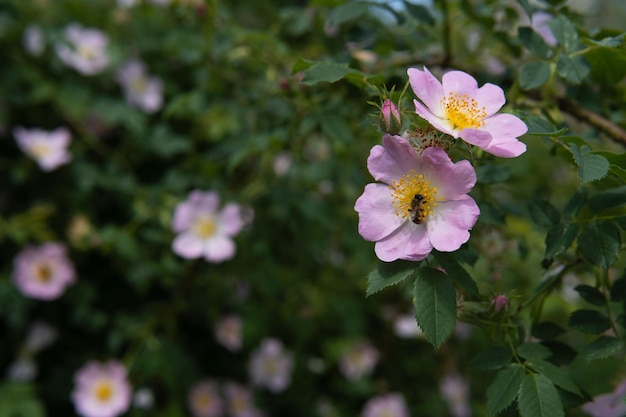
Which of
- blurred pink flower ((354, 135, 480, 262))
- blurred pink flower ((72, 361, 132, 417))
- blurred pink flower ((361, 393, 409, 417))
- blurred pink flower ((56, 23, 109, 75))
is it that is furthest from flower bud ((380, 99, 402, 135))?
blurred pink flower ((361, 393, 409, 417))

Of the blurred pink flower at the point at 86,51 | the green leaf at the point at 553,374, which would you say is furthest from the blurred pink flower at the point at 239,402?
the green leaf at the point at 553,374

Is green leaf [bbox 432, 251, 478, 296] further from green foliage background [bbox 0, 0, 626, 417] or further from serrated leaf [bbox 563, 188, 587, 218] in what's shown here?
green foliage background [bbox 0, 0, 626, 417]

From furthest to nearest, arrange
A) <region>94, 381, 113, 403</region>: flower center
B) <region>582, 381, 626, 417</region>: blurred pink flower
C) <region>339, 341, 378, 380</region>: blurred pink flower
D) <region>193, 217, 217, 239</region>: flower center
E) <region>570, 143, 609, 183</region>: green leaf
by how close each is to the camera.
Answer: <region>339, 341, 378, 380</region>: blurred pink flower
<region>94, 381, 113, 403</region>: flower center
<region>193, 217, 217, 239</region>: flower center
<region>582, 381, 626, 417</region>: blurred pink flower
<region>570, 143, 609, 183</region>: green leaf

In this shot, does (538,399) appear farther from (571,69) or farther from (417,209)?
(571,69)

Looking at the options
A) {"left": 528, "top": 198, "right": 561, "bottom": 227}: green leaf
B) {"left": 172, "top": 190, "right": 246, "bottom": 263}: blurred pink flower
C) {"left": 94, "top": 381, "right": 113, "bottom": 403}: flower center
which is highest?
{"left": 528, "top": 198, "right": 561, "bottom": 227}: green leaf

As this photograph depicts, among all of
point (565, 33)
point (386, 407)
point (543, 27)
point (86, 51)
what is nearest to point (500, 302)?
point (565, 33)

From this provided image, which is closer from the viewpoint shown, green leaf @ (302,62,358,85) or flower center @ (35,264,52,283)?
green leaf @ (302,62,358,85)
